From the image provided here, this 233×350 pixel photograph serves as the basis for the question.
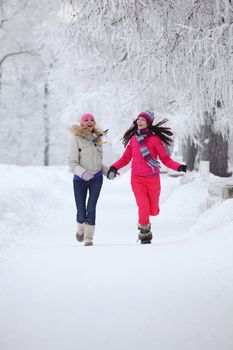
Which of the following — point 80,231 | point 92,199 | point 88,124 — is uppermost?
point 88,124

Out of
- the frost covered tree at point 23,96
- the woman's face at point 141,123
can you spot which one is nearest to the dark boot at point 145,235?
the woman's face at point 141,123

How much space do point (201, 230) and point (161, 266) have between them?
6.62 feet

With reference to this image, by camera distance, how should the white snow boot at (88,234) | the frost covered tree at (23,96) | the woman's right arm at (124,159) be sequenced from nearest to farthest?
the white snow boot at (88,234)
the woman's right arm at (124,159)
the frost covered tree at (23,96)

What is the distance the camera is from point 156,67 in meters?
6.59

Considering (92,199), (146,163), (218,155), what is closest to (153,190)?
(146,163)

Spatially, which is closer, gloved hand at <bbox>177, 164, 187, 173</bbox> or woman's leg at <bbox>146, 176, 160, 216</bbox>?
gloved hand at <bbox>177, 164, 187, 173</bbox>

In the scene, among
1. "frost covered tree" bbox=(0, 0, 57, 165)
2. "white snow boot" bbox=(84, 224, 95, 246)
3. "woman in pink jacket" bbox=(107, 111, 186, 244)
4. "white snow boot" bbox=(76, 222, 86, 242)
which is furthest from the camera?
"frost covered tree" bbox=(0, 0, 57, 165)

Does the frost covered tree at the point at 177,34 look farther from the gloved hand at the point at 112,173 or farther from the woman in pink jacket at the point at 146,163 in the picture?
the gloved hand at the point at 112,173

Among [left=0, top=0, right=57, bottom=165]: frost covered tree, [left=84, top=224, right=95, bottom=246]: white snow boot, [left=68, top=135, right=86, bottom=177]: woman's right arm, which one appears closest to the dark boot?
[left=84, top=224, right=95, bottom=246]: white snow boot

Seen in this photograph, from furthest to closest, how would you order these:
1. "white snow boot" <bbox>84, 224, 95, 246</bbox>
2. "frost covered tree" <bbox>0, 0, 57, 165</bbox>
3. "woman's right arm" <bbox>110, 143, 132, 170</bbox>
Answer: "frost covered tree" <bbox>0, 0, 57, 165</bbox> → "woman's right arm" <bbox>110, 143, 132, 170</bbox> → "white snow boot" <bbox>84, 224, 95, 246</bbox>

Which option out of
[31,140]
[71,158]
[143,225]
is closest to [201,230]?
[143,225]

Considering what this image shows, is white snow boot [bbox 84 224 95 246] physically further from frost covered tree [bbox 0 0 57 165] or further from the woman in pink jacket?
frost covered tree [bbox 0 0 57 165]

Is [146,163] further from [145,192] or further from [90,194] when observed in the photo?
[90,194]

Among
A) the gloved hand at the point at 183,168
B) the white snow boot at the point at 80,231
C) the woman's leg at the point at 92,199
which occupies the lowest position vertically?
the white snow boot at the point at 80,231
